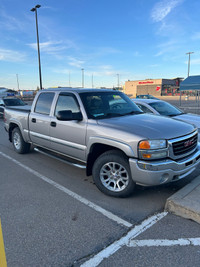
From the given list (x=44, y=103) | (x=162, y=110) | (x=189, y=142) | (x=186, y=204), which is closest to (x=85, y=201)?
(x=186, y=204)

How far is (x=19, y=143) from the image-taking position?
245 inches

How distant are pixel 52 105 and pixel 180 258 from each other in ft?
12.2

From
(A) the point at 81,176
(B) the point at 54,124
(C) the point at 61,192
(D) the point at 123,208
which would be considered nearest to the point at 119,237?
(D) the point at 123,208

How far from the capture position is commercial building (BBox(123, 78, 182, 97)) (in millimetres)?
68188

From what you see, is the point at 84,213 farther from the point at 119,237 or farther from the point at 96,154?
the point at 96,154

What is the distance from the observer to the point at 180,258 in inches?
90.9

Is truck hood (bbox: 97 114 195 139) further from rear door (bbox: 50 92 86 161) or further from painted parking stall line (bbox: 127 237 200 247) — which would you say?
painted parking stall line (bbox: 127 237 200 247)

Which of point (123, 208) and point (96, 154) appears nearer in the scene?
point (123, 208)

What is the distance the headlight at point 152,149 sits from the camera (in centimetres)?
309

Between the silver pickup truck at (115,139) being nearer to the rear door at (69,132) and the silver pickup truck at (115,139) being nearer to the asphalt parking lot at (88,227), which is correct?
the rear door at (69,132)

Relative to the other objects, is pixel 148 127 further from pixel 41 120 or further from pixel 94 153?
pixel 41 120

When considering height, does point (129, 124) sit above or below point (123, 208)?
above

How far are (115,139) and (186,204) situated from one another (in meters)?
1.42

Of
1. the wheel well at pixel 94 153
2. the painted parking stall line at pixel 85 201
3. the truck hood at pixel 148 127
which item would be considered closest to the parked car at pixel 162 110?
the truck hood at pixel 148 127
